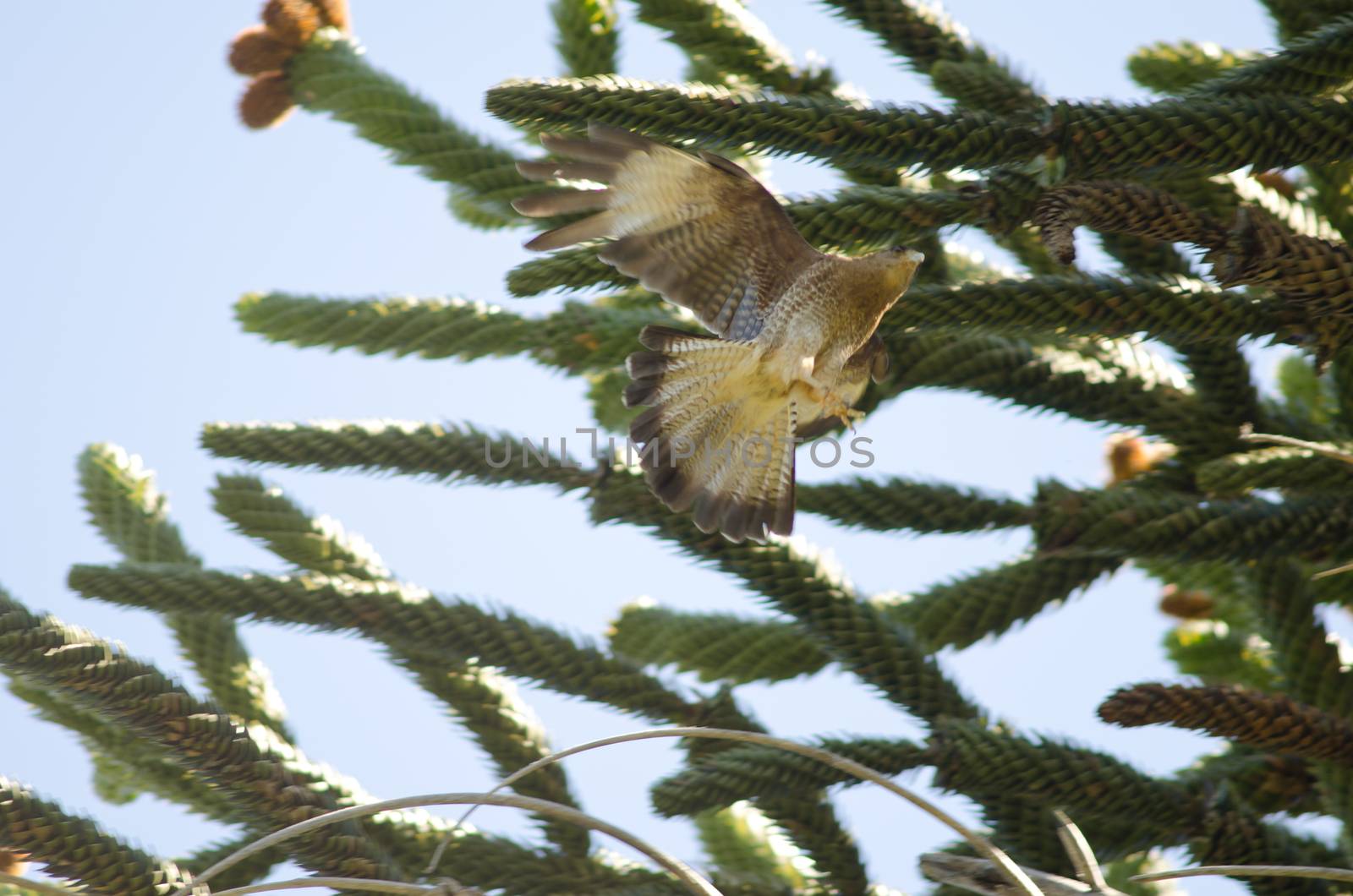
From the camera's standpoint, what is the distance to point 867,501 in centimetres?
324

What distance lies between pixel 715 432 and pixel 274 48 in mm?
1755

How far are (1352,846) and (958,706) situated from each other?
2.74ft

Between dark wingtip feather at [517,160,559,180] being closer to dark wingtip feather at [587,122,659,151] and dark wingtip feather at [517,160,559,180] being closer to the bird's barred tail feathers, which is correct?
dark wingtip feather at [587,122,659,151]

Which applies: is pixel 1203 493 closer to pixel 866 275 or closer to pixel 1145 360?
pixel 1145 360

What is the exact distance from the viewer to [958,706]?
3.02 metres

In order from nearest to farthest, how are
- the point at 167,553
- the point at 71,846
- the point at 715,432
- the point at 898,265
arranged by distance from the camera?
the point at 71,846
the point at 898,265
the point at 715,432
the point at 167,553

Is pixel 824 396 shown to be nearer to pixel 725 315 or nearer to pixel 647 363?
pixel 725 315

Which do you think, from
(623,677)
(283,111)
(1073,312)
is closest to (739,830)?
(623,677)

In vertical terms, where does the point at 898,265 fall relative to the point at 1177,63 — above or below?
below

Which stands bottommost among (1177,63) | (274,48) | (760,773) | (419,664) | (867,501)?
(760,773)

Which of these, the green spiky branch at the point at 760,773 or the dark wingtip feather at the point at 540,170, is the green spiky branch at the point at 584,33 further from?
the green spiky branch at the point at 760,773

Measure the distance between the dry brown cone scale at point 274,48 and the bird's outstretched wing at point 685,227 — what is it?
143cm

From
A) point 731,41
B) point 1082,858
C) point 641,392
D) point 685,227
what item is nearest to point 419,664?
point 641,392

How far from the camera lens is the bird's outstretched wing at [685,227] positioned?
2697 millimetres
